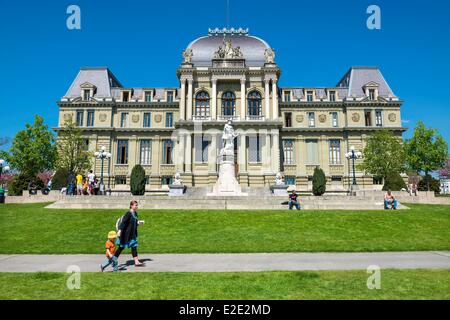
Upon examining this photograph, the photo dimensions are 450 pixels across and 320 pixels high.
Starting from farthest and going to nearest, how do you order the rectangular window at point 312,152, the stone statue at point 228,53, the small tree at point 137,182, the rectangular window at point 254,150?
the rectangular window at point 312,152, the stone statue at point 228,53, the rectangular window at point 254,150, the small tree at point 137,182

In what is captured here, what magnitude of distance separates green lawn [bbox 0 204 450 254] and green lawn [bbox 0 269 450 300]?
4745 millimetres

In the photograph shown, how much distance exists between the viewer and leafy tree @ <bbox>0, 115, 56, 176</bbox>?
1957 inches

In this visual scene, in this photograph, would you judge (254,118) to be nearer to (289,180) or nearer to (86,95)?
(289,180)

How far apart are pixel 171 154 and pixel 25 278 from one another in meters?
51.1

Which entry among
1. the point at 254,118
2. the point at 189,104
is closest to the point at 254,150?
the point at 254,118

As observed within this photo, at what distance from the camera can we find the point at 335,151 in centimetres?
5878

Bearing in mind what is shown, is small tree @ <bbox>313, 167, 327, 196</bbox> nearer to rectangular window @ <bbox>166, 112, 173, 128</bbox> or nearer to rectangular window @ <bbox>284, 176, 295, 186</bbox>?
rectangular window @ <bbox>284, 176, 295, 186</bbox>

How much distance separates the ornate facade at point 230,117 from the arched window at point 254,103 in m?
0.17

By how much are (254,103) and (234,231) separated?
41753 millimetres

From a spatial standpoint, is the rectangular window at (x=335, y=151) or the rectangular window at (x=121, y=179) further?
the rectangular window at (x=335, y=151)

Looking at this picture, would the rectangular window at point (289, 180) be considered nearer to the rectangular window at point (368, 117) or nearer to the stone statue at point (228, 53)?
the rectangular window at point (368, 117)

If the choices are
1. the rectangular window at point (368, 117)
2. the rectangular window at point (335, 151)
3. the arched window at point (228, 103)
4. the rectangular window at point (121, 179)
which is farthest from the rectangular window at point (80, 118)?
the rectangular window at point (368, 117)

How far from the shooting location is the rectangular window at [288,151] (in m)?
58.5
